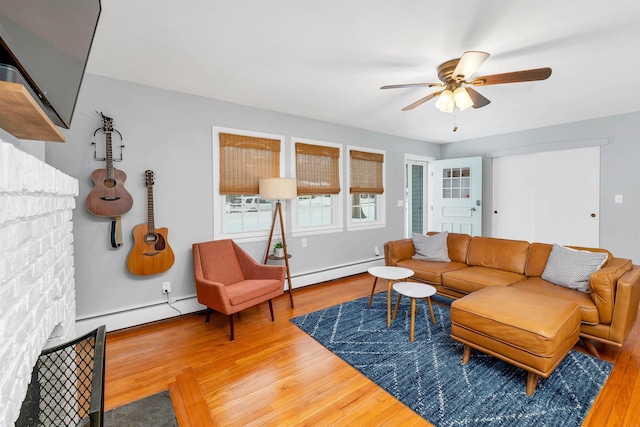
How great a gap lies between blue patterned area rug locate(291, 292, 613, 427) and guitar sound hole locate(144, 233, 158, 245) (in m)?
1.74

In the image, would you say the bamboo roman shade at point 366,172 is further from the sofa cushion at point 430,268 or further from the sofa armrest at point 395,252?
the sofa cushion at point 430,268

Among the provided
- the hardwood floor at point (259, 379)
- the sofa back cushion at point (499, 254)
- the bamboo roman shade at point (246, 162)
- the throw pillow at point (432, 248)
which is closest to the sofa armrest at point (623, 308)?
the hardwood floor at point (259, 379)

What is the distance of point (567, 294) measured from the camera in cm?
255

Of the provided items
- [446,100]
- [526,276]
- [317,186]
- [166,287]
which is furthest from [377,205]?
[166,287]

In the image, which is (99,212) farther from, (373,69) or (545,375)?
(545,375)

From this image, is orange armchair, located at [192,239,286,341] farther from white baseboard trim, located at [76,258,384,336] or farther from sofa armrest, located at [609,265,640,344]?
sofa armrest, located at [609,265,640,344]

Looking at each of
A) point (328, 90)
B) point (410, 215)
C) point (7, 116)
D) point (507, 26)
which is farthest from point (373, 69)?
point (410, 215)

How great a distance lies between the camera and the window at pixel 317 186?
4.12m

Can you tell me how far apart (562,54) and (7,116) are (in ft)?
11.0

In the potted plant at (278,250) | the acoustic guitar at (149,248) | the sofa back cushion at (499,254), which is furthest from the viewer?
the potted plant at (278,250)

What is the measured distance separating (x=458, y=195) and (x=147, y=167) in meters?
5.11

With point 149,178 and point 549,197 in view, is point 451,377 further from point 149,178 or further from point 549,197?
point 549,197

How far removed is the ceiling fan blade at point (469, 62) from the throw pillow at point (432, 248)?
215 centimetres

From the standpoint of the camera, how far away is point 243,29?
2018 mm
